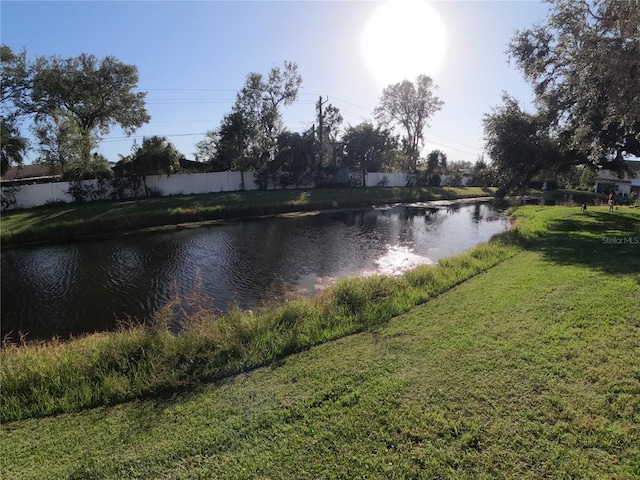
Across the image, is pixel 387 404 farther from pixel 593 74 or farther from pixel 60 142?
pixel 60 142

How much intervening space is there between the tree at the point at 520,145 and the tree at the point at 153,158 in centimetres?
2287

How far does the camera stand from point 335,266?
13.3 metres

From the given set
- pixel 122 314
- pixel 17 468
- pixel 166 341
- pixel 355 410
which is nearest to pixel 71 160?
pixel 122 314

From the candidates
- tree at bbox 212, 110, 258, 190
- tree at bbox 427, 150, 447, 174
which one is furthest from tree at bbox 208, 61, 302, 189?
tree at bbox 427, 150, 447, 174

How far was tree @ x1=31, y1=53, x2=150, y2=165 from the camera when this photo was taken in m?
27.4

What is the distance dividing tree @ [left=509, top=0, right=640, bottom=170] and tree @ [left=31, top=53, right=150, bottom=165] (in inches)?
1194

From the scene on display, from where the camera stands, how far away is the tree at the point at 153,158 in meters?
26.6

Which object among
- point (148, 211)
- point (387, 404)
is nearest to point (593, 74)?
point (387, 404)

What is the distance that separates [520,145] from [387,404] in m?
19.1

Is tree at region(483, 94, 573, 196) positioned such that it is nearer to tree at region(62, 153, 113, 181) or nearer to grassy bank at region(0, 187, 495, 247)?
grassy bank at region(0, 187, 495, 247)

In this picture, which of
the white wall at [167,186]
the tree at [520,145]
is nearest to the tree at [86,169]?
the white wall at [167,186]

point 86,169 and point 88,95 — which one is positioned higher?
point 88,95

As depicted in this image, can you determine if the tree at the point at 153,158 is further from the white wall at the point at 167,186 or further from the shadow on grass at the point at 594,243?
the shadow on grass at the point at 594,243

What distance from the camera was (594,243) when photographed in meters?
12.3
